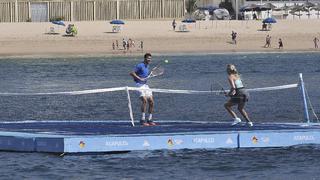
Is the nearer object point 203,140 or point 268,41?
point 203,140

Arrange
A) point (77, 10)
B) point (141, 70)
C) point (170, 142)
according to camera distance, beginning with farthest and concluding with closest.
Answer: point (77, 10), point (141, 70), point (170, 142)

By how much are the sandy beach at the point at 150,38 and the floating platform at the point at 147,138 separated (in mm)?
53329

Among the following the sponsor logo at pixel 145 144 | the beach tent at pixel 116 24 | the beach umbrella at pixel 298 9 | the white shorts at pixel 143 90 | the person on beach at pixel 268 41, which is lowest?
the person on beach at pixel 268 41

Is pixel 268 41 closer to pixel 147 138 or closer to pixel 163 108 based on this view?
pixel 163 108

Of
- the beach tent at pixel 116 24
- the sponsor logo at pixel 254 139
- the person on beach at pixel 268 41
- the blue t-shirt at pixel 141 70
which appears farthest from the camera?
the beach tent at pixel 116 24

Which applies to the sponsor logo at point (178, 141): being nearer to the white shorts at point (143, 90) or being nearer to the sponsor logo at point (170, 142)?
the sponsor logo at point (170, 142)

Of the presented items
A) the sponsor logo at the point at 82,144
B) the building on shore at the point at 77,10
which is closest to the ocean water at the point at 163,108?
the sponsor logo at the point at 82,144

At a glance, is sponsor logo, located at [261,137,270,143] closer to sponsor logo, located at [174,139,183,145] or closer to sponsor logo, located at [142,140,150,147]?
sponsor logo, located at [174,139,183,145]

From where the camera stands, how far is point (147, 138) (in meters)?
21.9

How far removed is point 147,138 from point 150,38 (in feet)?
194

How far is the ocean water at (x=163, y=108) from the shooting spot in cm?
2062

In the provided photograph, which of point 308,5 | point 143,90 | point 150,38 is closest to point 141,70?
point 143,90

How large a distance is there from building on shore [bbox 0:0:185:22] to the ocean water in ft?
→ 41.8

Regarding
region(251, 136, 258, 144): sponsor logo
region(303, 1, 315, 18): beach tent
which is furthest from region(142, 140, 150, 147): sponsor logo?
region(303, 1, 315, 18): beach tent
